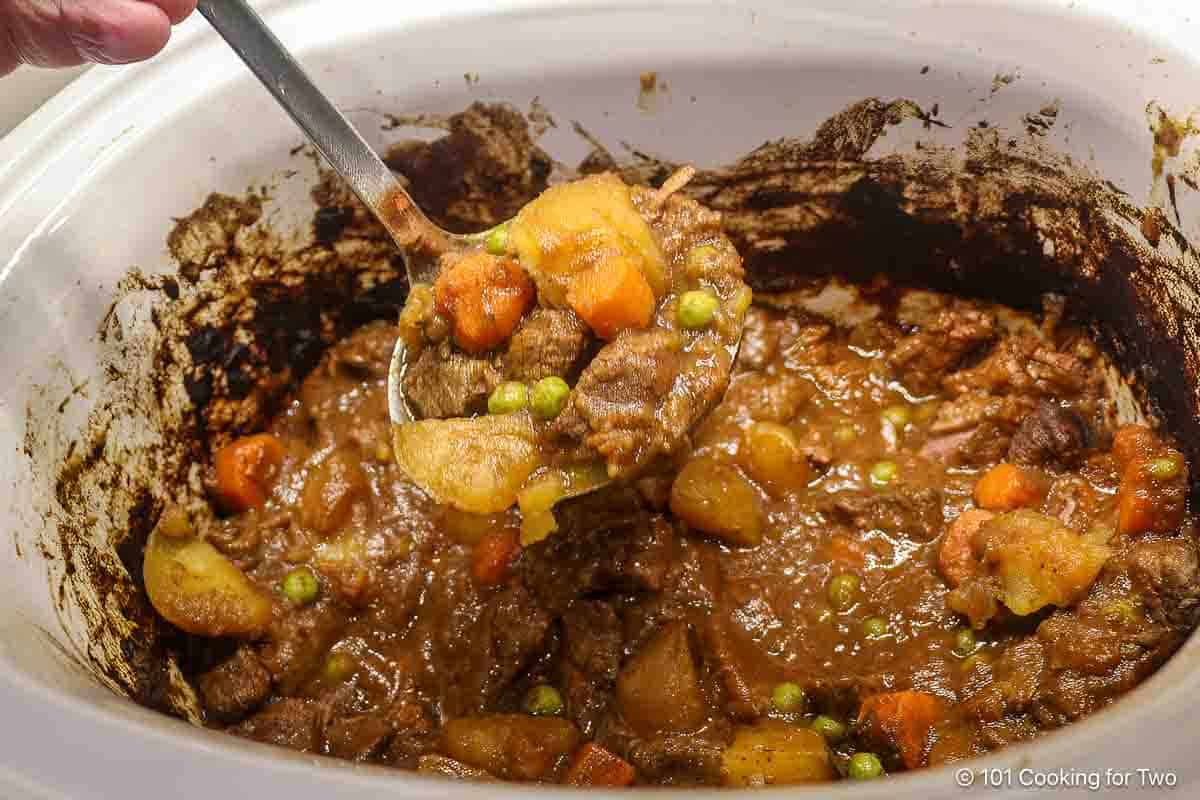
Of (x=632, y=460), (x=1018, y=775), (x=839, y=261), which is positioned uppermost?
(x=632, y=460)

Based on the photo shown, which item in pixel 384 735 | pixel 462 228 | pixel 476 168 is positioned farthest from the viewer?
pixel 462 228

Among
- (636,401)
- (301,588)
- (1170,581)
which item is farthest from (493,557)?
(1170,581)

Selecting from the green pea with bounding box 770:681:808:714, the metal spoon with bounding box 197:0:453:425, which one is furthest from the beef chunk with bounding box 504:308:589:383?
the green pea with bounding box 770:681:808:714

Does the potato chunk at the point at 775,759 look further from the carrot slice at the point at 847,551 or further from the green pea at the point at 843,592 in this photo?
the carrot slice at the point at 847,551

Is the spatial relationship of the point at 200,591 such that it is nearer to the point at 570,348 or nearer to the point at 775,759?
the point at 570,348

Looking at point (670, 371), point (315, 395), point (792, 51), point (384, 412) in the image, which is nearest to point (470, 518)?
point (384, 412)

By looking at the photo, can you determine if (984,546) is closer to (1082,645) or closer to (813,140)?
(1082,645)
